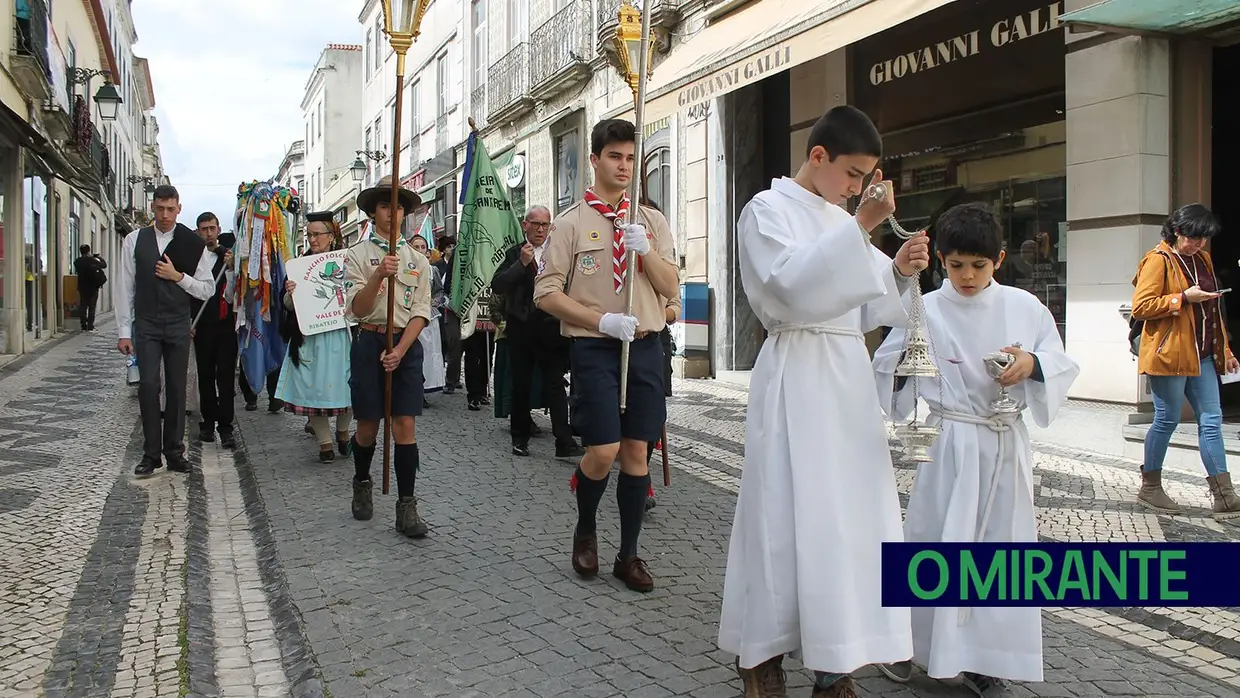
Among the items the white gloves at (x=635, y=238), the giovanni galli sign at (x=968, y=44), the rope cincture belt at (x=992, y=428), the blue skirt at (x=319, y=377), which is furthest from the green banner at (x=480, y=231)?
the rope cincture belt at (x=992, y=428)

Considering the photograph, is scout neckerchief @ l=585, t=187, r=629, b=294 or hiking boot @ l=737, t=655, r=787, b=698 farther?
scout neckerchief @ l=585, t=187, r=629, b=294

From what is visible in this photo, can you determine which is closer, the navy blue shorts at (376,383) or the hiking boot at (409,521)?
the hiking boot at (409,521)

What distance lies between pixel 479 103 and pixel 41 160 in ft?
33.9

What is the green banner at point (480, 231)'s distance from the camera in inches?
357

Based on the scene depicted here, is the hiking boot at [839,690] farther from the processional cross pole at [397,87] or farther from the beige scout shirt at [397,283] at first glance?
the beige scout shirt at [397,283]

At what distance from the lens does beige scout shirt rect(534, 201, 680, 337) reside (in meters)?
4.10

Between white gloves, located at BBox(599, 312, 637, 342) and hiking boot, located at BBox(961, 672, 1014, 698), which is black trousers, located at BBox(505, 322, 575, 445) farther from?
hiking boot, located at BBox(961, 672, 1014, 698)

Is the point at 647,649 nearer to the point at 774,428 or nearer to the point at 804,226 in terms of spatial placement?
the point at 774,428

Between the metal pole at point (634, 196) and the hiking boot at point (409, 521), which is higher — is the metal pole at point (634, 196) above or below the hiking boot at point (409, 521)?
above

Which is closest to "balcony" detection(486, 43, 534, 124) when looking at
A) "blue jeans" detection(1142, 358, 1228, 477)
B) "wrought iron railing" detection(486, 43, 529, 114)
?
"wrought iron railing" detection(486, 43, 529, 114)

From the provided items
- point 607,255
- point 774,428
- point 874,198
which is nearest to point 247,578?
point 607,255

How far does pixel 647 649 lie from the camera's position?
345 cm

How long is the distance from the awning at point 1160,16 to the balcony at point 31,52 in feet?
49.1

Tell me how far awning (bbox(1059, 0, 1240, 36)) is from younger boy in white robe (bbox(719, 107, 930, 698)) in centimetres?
504
